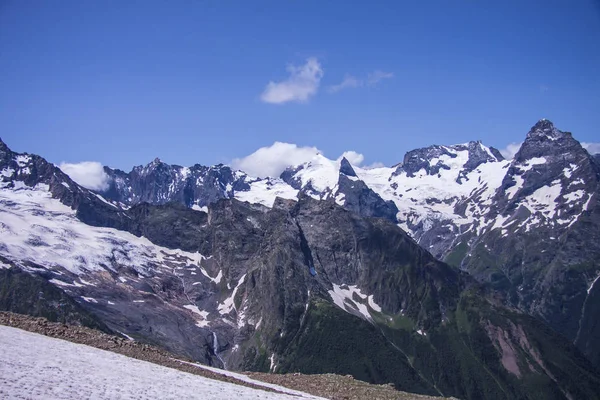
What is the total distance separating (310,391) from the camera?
6875cm

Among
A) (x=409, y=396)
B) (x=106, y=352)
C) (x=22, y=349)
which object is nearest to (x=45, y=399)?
(x=22, y=349)

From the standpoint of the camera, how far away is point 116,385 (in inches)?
2009

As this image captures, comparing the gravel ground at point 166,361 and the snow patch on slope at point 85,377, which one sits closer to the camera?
the snow patch on slope at point 85,377

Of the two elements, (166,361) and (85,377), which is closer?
(85,377)

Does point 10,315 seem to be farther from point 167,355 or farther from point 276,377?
point 276,377

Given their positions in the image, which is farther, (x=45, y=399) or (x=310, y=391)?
(x=310, y=391)

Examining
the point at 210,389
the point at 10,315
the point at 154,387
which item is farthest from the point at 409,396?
the point at 10,315

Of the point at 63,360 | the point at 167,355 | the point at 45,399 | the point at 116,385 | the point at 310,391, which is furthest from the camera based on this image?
the point at 167,355

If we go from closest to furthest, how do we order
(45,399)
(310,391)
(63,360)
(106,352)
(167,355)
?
(45,399), (63,360), (106,352), (310,391), (167,355)

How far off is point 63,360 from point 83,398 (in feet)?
38.2

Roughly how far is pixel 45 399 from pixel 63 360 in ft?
41.5

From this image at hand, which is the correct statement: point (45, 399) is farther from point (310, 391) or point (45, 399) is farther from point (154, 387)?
point (310, 391)

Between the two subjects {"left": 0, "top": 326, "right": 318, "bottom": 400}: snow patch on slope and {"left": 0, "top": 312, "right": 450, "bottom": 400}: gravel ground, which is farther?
{"left": 0, "top": 312, "right": 450, "bottom": 400}: gravel ground

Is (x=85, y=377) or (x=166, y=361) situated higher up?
(x=166, y=361)
